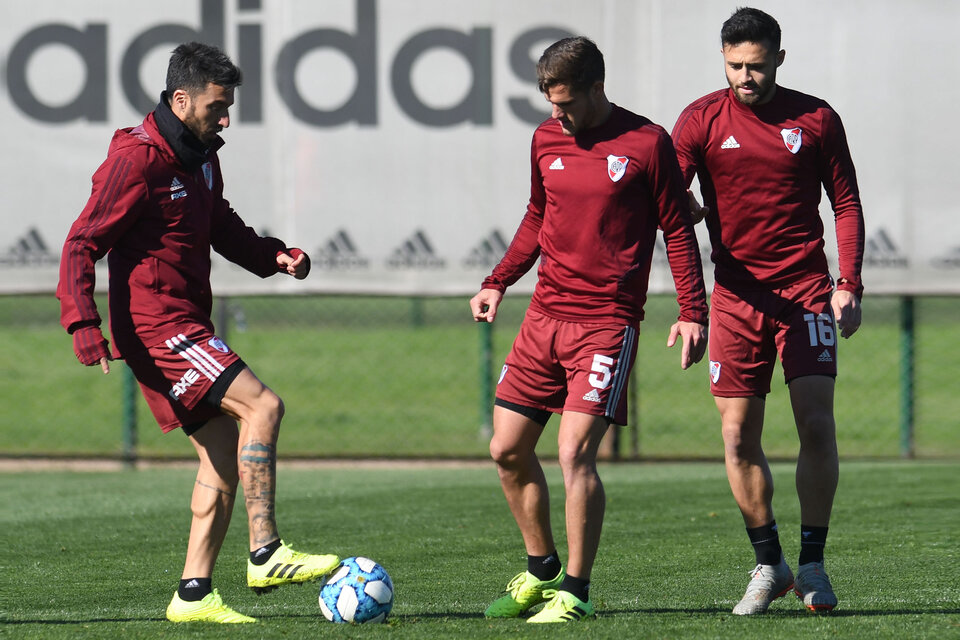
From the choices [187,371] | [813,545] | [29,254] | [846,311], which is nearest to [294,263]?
[187,371]

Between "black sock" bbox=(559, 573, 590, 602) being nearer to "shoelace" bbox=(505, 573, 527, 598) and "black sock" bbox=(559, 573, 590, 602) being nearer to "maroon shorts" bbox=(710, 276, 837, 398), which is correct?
"shoelace" bbox=(505, 573, 527, 598)

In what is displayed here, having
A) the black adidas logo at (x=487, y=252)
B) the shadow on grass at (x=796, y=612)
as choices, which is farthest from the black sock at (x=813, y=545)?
the black adidas logo at (x=487, y=252)

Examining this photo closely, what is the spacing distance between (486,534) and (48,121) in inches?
253

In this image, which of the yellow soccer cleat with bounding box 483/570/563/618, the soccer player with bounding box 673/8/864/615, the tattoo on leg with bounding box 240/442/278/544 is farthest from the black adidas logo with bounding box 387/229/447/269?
the tattoo on leg with bounding box 240/442/278/544

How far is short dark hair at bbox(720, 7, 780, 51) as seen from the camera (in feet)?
16.4

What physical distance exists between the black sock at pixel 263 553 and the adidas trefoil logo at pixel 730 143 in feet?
7.26

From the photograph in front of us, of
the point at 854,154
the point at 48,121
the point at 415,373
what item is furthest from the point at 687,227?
the point at 415,373

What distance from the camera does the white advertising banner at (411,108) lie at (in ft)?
37.0

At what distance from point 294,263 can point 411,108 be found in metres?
6.61

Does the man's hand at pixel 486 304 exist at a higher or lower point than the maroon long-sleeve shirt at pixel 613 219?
lower

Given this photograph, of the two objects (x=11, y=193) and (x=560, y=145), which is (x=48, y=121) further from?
(x=560, y=145)

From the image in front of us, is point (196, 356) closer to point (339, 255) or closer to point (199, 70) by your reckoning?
point (199, 70)

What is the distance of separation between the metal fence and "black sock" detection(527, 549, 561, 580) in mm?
6063

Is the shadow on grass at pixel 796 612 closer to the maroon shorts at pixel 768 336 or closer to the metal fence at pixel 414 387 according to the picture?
the maroon shorts at pixel 768 336
